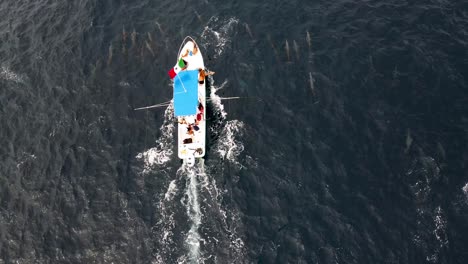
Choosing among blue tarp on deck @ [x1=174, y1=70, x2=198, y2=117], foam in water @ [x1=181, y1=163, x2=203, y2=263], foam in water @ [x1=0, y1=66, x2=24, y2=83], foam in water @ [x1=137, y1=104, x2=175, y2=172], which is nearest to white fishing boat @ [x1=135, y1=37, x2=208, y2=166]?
blue tarp on deck @ [x1=174, y1=70, x2=198, y2=117]

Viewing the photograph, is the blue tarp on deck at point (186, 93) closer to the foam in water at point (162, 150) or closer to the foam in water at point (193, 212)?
the foam in water at point (162, 150)

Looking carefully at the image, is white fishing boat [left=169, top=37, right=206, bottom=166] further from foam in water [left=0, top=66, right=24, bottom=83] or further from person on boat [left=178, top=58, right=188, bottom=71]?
foam in water [left=0, top=66, right=24, bottom=83]

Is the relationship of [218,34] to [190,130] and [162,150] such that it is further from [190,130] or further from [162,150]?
[162,150]

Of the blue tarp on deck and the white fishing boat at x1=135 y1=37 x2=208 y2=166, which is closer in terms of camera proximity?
the white fishing boat at x1=135 y1=37 x2=208 y2=166

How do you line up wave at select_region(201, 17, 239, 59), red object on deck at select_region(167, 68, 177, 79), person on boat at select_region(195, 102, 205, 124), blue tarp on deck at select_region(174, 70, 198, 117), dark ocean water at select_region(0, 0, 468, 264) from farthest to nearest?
wave at select_region(201, 17, 239, 59) → red object on deck at select_region(167, 68, 177, 79) → person on boat at select_region(195, 102, 205, 124) → blue tarp on deck at select_region(174, 70, 198, 117) → dark ocean water at select_region(0, 0, 468, 264)

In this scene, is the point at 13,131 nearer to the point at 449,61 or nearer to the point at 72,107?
the point at 72,107

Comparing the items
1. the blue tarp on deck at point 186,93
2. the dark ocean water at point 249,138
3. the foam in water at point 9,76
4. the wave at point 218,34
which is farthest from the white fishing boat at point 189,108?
the foam in water at point 9,76

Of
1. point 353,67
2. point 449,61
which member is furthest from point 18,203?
point 449,61
